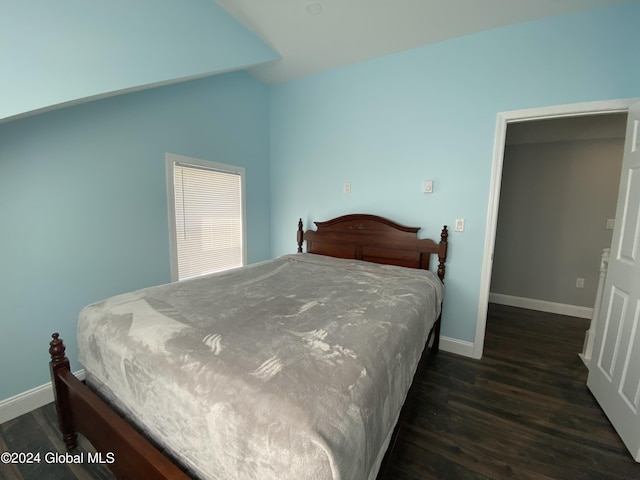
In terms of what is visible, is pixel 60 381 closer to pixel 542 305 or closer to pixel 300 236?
pixel 300 236

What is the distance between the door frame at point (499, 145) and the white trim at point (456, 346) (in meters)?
0.05

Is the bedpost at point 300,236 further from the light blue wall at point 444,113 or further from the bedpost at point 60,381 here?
the bedpost at point 60,381

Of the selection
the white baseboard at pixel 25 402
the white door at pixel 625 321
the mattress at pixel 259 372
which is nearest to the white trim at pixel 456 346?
the white door at pixel 625 321

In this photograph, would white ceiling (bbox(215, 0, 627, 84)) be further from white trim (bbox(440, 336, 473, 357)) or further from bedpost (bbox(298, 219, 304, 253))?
white trim (bbox(440, 336, 473, 357))

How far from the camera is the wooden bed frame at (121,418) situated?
0.93 meters

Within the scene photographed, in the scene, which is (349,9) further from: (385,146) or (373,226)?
(373,226)

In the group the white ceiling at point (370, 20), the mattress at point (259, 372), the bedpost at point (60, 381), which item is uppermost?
the white ceiling at point (370, 20)

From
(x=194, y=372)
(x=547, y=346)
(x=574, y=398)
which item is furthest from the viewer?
(x=547, y=346)

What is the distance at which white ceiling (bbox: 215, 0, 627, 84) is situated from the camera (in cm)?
200

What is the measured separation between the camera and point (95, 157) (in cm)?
201

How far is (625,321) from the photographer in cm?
164

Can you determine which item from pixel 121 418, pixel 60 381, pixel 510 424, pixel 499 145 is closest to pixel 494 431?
pixel 510 424

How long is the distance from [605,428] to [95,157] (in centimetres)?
398

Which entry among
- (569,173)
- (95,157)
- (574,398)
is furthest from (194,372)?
(569,173)
